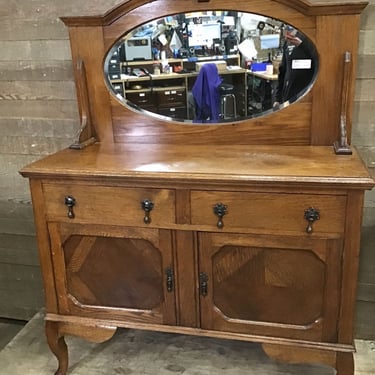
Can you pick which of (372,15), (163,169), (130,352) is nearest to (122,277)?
(163,169)

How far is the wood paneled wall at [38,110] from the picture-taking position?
5.73 ft

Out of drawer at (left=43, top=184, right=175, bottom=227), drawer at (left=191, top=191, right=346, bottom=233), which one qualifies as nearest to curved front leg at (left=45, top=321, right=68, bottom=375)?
drawer at (left=43, top=184, right=175, bottom=227)

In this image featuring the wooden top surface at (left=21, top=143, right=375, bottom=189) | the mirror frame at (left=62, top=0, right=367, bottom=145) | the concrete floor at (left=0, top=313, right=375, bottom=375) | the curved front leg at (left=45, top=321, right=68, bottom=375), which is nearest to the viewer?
the wooden top surface at (left=21, top=143, right=375, bottom=189)

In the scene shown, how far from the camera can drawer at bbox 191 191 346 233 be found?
4.36ft

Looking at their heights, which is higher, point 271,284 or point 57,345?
point 271,284

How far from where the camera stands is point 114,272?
1.56 metres

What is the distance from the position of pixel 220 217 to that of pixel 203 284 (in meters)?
0.25

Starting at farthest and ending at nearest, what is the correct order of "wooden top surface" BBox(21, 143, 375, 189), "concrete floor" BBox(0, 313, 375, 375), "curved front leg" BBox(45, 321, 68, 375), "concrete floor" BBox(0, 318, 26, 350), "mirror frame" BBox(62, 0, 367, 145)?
1. "concrete floor" BBox(0, 318, 26, 350)
2. "concrete floor" BBox(0, 313, 375, 375)
3. "curved front leg" BBox(45, 321, 68, 375)
4. "mirror frame" BBox(62, 0, 367, 145)
5. "wooden top surface" BBox(21, 143, 375, 189)

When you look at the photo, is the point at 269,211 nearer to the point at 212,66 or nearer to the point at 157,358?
the point at 212,66

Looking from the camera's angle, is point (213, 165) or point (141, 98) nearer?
point (213, 165)

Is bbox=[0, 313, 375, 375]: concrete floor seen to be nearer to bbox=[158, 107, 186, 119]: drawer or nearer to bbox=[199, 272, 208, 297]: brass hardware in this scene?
bbox=[199, 272, 208, 297]: brass hardware

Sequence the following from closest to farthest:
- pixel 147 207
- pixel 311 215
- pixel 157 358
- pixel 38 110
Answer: pixel 311 215, pixel 147 207, pixel 157 358, pixel 38 110

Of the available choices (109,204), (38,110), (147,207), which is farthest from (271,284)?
(38,110)

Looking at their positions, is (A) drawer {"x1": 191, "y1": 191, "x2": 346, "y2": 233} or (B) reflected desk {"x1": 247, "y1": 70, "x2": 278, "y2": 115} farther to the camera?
(B) reflected desk {"x1": 247, "y1": 70, "x2": 278, "y2": 115}
